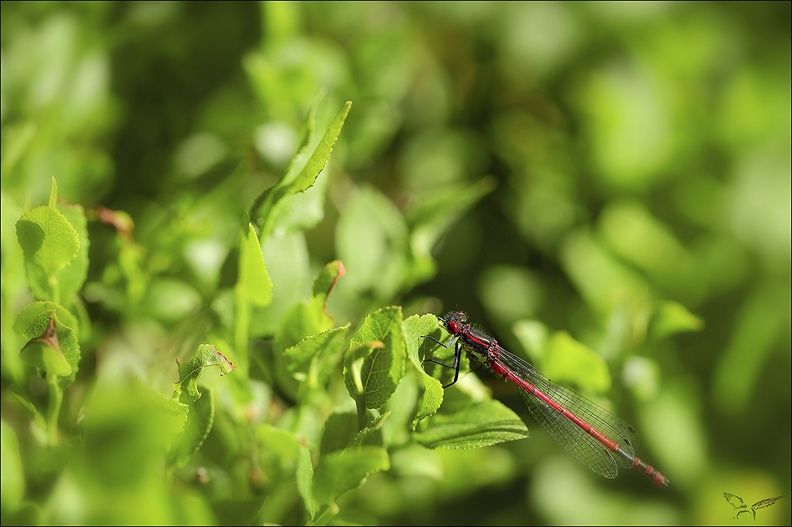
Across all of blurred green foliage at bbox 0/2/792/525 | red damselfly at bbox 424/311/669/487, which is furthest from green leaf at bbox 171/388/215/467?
red damselfly at bbox 424/311/669/487

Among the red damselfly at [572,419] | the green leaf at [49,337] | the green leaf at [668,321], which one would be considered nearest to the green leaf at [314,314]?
the green leaf at [49,337]

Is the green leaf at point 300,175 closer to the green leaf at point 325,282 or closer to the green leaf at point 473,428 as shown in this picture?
the green leaf at point 325,282

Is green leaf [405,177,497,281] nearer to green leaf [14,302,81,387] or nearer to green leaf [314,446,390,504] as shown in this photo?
green leaf [314,446,390,504]

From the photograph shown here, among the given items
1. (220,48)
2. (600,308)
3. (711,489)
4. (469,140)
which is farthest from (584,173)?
(220,48)

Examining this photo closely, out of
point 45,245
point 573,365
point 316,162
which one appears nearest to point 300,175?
point 316,162

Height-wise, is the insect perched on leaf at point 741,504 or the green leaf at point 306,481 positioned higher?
the green leaf at point 306,481

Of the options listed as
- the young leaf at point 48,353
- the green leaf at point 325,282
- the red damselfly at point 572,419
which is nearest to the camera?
the young leaf at point 48,353

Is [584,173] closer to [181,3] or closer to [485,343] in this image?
[485,343]
